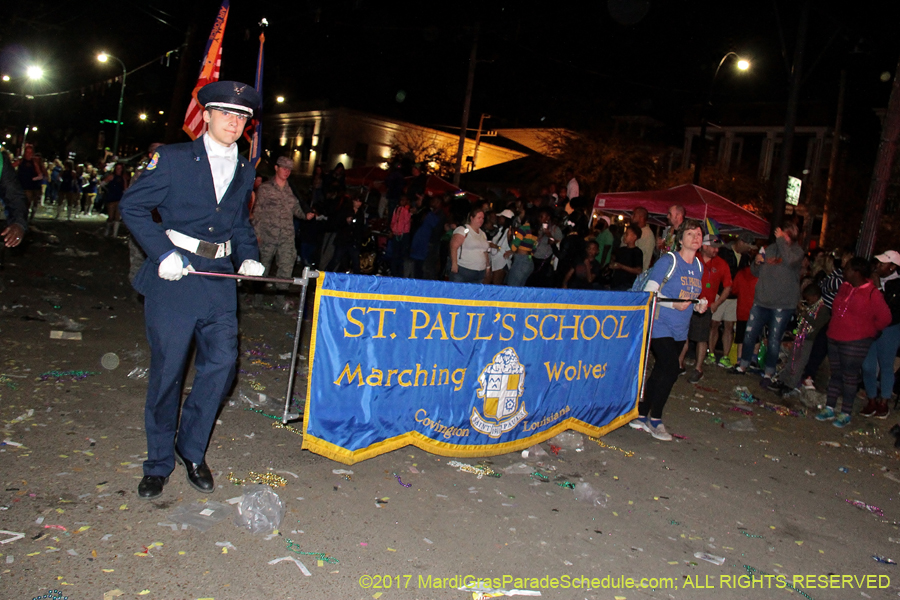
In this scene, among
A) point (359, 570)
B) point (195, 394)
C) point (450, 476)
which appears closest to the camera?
point (359, 570)

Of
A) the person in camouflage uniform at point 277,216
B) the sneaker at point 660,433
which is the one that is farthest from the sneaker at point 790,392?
the person in camouflage uniform at point 277,216

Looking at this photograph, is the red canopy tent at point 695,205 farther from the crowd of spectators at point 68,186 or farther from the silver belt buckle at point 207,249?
the crowd of spectators at point 68,186

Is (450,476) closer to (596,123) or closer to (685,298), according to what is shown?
(685,298)

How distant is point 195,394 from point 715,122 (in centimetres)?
4962

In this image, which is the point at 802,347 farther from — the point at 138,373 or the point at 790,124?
the point at 138,373

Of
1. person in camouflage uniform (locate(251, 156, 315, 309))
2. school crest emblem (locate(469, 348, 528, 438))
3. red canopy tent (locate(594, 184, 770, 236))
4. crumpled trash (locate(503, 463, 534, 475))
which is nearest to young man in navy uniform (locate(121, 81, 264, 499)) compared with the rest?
school crest emblem (locate(469, 348, 528, 438))

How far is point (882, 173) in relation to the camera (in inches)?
403

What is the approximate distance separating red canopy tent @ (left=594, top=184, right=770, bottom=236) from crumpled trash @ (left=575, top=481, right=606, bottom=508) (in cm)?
828

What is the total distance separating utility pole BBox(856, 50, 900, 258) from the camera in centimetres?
1009

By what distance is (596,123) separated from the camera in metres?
41.1

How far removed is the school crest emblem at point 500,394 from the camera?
4.94 meters

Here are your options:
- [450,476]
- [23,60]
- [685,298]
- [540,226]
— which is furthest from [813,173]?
[23,60]

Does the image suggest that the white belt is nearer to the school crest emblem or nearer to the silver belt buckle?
the silver belt buckle

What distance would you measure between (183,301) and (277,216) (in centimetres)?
556
